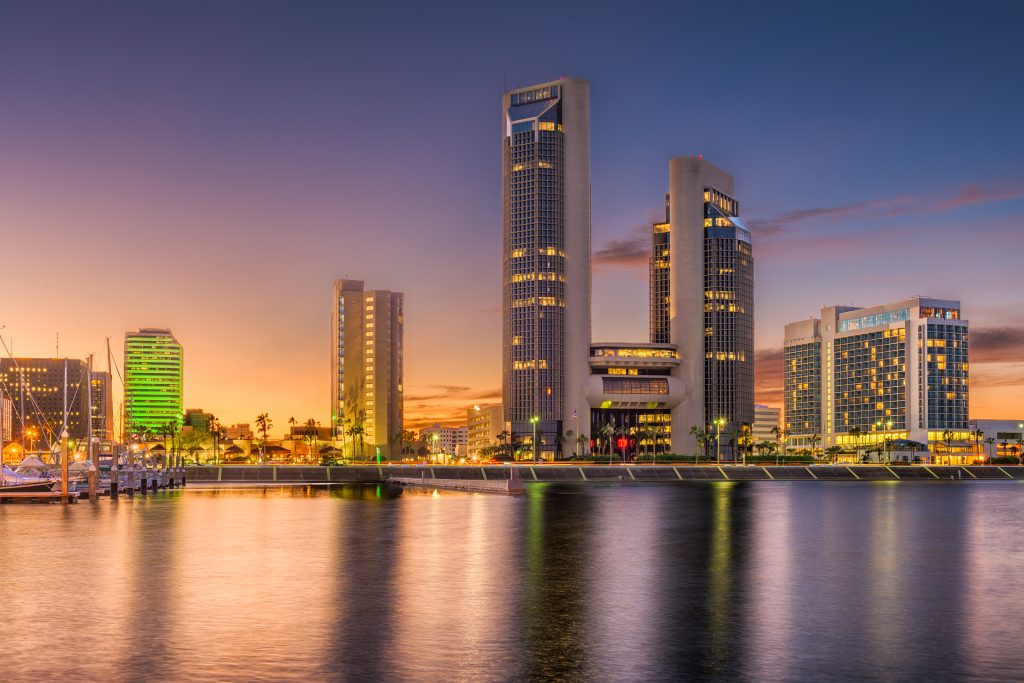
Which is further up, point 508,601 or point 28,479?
point 508,601

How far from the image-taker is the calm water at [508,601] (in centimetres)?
2748

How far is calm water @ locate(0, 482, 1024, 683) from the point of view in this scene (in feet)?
90.2

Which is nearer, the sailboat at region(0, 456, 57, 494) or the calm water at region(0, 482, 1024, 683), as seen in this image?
the calm water at region(0, 482, 1024, 683)

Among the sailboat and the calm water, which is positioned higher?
the calm water

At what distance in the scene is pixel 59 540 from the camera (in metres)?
65.5

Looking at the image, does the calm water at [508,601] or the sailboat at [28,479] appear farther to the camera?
the sailboat at [28,479]

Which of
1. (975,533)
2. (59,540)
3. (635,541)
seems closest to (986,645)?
(635,541)

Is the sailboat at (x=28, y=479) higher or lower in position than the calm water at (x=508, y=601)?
lower

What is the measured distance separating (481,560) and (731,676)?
1097 inches

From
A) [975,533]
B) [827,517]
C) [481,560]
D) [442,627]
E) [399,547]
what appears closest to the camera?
[442,627]

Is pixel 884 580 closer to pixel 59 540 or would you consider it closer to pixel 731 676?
pixel 731 676

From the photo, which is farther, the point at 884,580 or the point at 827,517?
the point at 827,517

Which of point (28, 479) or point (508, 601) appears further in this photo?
point (28, 479)

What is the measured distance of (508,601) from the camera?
3888 centimetres
